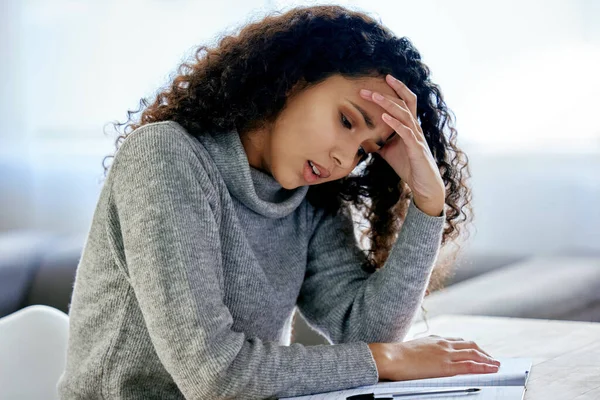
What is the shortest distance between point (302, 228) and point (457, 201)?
293mm

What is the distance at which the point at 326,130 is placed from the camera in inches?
48.4

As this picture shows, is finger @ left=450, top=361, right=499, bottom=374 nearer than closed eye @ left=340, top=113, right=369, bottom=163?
Yes

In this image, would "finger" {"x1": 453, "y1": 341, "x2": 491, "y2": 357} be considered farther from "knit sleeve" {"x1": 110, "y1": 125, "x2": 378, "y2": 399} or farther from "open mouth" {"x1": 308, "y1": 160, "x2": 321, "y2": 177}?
"open mouth" {"x1": 308, "y1": 160, "x2": 321, "y2": 177}

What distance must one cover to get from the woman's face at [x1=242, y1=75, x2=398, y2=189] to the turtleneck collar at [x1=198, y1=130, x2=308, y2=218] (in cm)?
5

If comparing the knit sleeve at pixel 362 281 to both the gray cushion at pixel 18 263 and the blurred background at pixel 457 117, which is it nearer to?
→ the blurred background at pixel 457 117

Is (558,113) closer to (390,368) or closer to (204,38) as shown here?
(204,38)

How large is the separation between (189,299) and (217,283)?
7cm

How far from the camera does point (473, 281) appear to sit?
3176mm

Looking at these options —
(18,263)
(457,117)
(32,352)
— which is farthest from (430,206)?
(18,263)

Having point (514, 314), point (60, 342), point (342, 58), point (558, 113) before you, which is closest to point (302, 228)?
point (342, 58)

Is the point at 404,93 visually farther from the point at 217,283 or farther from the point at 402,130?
the point at 217,283

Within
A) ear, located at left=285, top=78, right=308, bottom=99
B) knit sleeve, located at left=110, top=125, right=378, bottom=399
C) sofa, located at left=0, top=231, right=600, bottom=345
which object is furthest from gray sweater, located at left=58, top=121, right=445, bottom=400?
sofa, located at left=0, top=231, right=600, bottom=345

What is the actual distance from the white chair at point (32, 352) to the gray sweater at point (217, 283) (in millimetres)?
137

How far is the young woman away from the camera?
3.53ft
